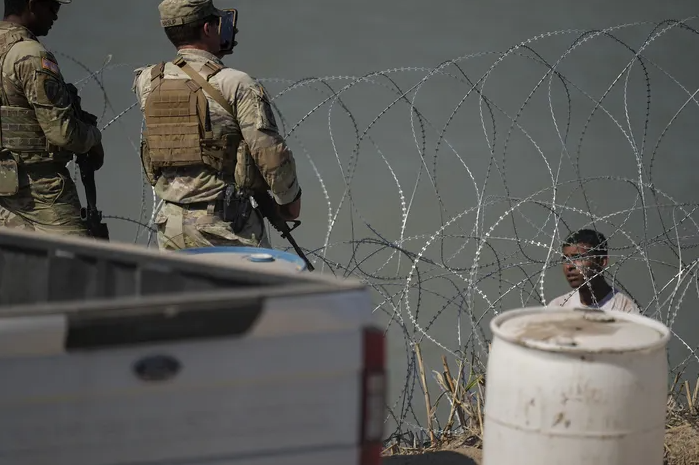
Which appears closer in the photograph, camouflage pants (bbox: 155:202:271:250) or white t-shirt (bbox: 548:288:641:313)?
camouflage pants (bbox: 155:202:271:250)

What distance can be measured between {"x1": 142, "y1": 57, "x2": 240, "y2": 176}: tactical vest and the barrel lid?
5.19 feet

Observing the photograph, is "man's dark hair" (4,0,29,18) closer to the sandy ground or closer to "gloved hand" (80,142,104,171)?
"gloved hand" (80,142,104,171)

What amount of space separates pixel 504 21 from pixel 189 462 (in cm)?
1175

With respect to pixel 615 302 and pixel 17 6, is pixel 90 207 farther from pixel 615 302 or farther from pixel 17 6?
pixel 615 302

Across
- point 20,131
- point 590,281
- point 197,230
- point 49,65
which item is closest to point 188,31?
point 49,65

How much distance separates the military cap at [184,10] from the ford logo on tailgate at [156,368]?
259 centimetres

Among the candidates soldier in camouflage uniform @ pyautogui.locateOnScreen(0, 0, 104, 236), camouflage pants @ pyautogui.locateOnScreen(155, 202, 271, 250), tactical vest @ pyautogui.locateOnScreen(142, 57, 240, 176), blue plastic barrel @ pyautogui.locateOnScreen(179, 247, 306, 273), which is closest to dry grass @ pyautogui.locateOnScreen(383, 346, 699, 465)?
camouflage pants @ pyautogui.locateOnScreen(155, 202, 271, 250)

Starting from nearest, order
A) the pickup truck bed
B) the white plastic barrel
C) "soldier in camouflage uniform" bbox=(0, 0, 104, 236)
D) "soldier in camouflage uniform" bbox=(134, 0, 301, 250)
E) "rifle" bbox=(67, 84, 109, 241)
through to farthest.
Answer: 1. the pickup truck bed
2. the white plastic barrel
3. "soldier in camouflage uniform" bbox=(134, 0, 301, 250)
4. "soldier in camouflage uniform" bbox=(0, 0, 104, 236)
5. "rifle" bbox=(67, 84, 109, 241)

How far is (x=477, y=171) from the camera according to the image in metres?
10.6

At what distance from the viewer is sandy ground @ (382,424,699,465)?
14.4 feet

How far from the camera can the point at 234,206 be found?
454 centimetres

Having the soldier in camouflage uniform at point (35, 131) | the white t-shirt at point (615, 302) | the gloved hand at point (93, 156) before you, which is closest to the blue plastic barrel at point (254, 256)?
the soldier in camouflage uniform at point (35, 131)

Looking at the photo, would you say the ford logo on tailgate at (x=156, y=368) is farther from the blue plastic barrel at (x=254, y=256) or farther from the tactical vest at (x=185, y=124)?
the tactical vest at (x=185, y=124)


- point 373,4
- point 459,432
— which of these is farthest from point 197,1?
point 373,4
